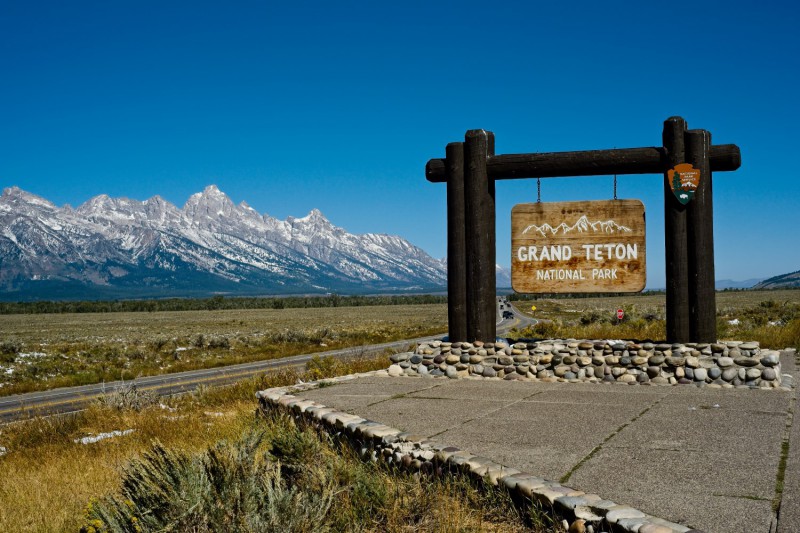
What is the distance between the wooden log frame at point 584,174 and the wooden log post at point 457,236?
17mm

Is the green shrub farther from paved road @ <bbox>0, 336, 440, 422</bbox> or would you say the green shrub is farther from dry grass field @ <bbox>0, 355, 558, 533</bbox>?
paved road @ <bbox>0, 336, 440, 422</bbox>

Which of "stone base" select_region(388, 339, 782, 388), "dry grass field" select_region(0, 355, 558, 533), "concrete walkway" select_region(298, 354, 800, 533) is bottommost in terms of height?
"dry grass field" select_region(0, 355, 558, 533)

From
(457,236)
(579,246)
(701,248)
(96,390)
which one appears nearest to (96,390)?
(96,390)

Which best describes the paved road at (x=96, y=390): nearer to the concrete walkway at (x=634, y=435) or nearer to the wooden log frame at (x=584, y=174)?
the wooden log frame at (x=584, y=174)

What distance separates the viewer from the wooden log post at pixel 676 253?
9.41 m

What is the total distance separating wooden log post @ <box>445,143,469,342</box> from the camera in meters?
10.8

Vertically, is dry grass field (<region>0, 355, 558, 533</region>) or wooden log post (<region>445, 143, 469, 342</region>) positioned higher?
wooden log post (<region>445, 143, 469, 342</region>)

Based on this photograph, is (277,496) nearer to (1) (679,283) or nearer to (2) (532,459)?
(2) (532,459)

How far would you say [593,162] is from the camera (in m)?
9.98

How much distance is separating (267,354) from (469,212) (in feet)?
59.1

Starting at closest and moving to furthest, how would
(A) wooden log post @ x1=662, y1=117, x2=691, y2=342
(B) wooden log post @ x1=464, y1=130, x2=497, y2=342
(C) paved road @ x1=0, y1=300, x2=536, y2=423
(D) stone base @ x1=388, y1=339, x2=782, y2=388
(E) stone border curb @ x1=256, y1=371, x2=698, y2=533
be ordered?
(E) stone border curb @ x1=256, y1=371, x2=698, y2=533 → (D) stone base @ x1=388, y1=339, x2=782, y2=388 → (A) wooden log post @ x1=662, y1=117, x2=691, y2=342 → (B) wooden log post @ x1=464, y1=130, x2=497, y2=342 → (C) paved road @ x1=0, y1=300, x2=536, y2=423

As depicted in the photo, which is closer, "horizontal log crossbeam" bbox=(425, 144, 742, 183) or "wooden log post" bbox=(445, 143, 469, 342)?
"horizontal log crossbeam" bbox=(425, 144, 742, 183)

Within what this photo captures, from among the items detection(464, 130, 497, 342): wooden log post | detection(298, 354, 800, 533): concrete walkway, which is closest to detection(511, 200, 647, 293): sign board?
detection(464, 130, 497, 342): wooden log post

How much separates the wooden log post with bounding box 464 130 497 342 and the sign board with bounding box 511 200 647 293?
44cm
